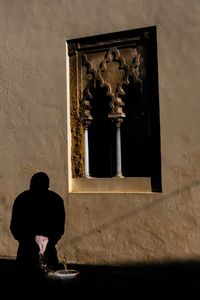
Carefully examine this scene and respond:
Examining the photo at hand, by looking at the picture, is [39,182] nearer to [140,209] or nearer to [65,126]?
[140,209]

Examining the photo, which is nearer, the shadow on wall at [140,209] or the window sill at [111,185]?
the shadow on wall at [140,209]

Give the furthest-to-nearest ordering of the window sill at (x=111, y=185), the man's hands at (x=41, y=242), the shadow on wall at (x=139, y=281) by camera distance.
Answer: the window sill at (x=111, y=185) → the shadow on wall at (x=139, y=281) → the man's hands at (x=41, y=242)

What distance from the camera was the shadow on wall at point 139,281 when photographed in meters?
5.27

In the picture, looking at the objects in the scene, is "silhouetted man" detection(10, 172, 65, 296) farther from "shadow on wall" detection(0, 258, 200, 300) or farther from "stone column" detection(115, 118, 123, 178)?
"stone column" detection(115, 118, 123, 178)

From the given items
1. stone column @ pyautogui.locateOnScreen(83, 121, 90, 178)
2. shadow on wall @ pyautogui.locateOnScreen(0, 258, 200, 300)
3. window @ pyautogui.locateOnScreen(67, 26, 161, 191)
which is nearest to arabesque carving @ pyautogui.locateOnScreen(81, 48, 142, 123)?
window @ pyautogui.locateOnScreen(67, 26, 161, 191)

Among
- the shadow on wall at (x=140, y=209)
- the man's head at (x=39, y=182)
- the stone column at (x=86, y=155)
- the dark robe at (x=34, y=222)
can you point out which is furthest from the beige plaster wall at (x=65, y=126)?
the man's head at (x=39, y=182)

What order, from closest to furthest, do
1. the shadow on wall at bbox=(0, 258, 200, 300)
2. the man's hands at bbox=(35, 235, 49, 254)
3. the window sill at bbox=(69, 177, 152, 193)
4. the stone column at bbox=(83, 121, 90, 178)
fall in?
the man's hands at bbox=(35, 235, 49, 254)
the shadow on wall at bbox=(0, 258, 200, 300)
the window sill at bbox=(69, 177, 152, 193)
the stone column at bbox=(83, 121, 90, 178)

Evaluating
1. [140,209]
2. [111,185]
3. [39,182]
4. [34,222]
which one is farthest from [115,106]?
[34,222]

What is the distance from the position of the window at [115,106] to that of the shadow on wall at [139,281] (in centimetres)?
100

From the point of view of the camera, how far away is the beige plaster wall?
5887mm

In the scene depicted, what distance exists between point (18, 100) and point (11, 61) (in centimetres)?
58

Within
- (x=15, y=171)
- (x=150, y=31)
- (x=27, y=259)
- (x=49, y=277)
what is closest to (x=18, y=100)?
(x=15, y=171)

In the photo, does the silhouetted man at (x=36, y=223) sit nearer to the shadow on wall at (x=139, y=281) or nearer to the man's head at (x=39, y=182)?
the man's head at (x=39, y=182)

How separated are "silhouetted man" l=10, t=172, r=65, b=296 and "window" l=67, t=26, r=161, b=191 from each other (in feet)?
6.09
